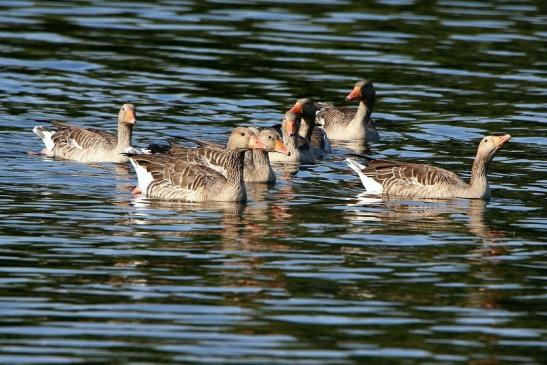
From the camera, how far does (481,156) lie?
70.3 ft

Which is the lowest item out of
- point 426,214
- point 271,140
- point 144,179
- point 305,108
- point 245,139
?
point 426,214

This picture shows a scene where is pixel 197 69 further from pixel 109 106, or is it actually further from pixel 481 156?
pixel 481 156

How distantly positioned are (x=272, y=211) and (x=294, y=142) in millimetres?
5429

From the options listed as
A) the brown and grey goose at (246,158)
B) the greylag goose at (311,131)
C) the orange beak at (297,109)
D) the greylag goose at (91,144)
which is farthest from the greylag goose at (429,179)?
the greylag goose at (91,144)

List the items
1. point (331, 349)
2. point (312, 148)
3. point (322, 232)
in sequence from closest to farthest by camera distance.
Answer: point (331, 349) < point (322, 232) < point (312, 148)

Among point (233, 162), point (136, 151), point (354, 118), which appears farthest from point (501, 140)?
point (354, 118)

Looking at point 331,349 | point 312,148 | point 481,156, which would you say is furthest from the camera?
point 312,148

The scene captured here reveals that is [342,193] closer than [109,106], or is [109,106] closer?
[342,193]

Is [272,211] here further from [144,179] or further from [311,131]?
[311,131]

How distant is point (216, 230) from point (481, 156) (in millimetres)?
5083

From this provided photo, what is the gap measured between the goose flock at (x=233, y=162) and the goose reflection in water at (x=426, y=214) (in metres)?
0.36

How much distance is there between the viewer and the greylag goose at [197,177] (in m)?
20.8

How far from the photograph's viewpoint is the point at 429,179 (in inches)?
848

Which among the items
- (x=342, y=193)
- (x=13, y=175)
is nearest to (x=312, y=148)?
(x=342, y=193)
